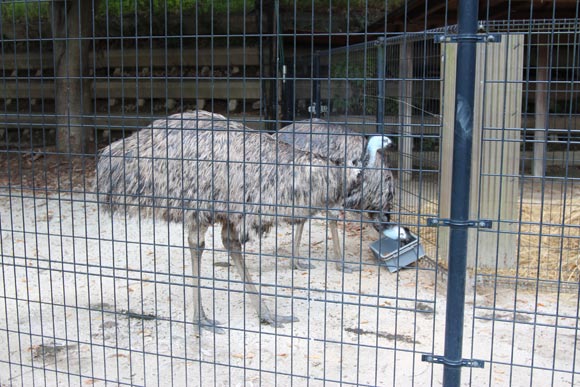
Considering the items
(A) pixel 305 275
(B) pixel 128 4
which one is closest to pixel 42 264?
(A) pixel 305 275

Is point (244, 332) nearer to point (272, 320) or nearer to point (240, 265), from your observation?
point (240, 265)

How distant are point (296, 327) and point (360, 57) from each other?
5.20 metres

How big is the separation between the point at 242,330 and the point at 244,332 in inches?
1.8

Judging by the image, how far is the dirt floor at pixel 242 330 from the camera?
3658mm

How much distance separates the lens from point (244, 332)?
3.16m

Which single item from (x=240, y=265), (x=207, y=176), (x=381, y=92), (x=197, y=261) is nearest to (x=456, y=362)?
(x=381, y=92)

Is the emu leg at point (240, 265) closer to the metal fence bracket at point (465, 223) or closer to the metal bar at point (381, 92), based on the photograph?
the metal bar at point (381, 92)

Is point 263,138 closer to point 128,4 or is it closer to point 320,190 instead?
point 320,190

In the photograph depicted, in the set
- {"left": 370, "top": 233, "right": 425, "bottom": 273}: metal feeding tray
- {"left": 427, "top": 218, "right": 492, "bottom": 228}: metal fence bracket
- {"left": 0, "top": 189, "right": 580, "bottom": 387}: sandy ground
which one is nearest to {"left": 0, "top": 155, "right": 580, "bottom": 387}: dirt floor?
{"left": 0, "top": 189, "right": 580, "bottom": 387}: sandy ground

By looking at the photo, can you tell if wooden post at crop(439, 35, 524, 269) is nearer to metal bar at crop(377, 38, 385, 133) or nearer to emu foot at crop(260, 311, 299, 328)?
metal bar at crop(377, 38, 385, 133)

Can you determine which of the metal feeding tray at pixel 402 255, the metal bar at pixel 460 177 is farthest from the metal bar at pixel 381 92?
the metal feeding tray at pixel 402 255

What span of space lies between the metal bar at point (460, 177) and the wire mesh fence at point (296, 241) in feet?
0.10

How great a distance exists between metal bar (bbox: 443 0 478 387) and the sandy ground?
1.54 feet

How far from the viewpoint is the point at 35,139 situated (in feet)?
43.1
